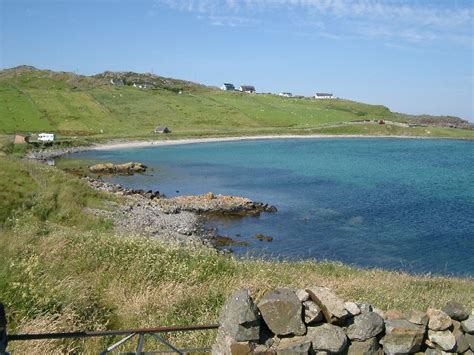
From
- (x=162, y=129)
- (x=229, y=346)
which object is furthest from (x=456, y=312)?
(x=162, y=129)

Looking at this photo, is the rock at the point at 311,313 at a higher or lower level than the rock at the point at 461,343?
higher

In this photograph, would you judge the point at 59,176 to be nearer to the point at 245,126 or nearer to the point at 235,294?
the point at 235,294

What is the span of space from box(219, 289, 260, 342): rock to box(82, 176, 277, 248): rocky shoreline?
18327 mm

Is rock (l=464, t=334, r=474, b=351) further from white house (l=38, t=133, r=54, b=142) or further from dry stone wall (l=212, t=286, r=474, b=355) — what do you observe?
white house (l=38, t=133, r=54, b=142)

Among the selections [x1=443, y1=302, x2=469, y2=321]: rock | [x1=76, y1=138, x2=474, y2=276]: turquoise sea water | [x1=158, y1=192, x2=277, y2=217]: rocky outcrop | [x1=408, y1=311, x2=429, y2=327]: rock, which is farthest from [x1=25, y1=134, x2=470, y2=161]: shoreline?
[x1=443, y1=302, x2=469, y2=321]: rock

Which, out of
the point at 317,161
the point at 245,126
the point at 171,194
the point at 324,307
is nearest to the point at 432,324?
the point at 324,307

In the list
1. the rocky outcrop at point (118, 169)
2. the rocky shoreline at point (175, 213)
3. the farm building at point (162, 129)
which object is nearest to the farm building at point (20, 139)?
the rocky outcrop at point (118, 169)

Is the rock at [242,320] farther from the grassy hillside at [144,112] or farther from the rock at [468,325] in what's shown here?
the grassy hillside at [144,112]

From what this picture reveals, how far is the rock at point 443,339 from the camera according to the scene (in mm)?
6598

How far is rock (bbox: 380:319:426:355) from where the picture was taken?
6.56m

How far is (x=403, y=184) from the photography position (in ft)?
203

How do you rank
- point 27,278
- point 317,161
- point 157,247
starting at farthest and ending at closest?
point 317,161
point 157,247
point 27,278

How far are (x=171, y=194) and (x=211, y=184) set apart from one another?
30.7 ft

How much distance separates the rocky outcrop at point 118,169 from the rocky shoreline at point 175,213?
14.2 metres
